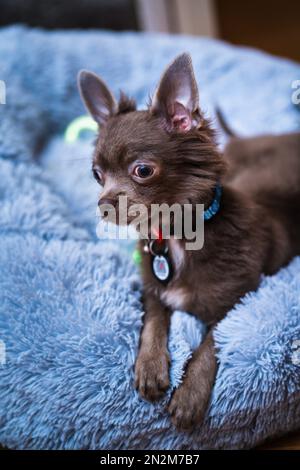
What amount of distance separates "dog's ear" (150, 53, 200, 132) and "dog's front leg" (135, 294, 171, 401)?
1.78 ft

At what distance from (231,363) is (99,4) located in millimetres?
2434

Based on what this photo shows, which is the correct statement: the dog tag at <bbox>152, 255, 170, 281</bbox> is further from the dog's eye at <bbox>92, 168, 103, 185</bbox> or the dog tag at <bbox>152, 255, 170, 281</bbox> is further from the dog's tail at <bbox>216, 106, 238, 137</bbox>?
the dog's tail at <bbox>216, 106, 238, 137</bbox>

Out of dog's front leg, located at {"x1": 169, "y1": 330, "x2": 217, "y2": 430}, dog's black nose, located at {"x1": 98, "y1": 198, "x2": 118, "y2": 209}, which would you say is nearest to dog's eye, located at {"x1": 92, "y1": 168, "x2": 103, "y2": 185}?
dog's black nose, located at {"x1": 98, "y1": 198, "x2": 118, "y2": 209}

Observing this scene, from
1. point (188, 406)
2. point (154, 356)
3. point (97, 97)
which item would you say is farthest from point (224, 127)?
point (188, 406)

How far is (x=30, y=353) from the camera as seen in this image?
1.40 meters

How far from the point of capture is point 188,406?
1.29 meters

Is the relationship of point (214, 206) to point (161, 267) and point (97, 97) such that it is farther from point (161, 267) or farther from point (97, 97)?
point (97, 97)

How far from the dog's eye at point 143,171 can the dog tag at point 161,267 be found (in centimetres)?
30

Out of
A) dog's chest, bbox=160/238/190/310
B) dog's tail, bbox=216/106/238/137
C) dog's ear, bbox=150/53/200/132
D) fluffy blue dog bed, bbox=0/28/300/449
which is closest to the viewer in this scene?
dog's ear, bbox=150/53/200/132

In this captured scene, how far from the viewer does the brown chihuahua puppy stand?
50.5 inches

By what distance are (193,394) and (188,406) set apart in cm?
3

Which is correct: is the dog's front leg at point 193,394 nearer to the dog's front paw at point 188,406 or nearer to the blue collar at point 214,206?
the dog's front paw at point 188,406
